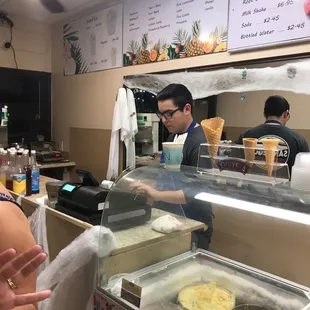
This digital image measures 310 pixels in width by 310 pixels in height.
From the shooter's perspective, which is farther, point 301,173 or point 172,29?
point 172,29

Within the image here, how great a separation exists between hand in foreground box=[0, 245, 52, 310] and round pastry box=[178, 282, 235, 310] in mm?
562

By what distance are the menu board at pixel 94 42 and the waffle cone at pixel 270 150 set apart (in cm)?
276

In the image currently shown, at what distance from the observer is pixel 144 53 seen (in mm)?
3381

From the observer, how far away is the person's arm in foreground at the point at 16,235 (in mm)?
982

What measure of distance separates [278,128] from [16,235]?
1.90 m

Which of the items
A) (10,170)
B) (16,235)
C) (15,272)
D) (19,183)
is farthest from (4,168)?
(15,272)

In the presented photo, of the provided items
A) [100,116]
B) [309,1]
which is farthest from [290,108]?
[100,116]

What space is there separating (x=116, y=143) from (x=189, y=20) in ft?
4.85

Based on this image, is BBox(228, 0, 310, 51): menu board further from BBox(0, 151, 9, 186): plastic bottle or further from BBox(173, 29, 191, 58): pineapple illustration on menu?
BBox(0, 151, 9, 186): plastic bottle

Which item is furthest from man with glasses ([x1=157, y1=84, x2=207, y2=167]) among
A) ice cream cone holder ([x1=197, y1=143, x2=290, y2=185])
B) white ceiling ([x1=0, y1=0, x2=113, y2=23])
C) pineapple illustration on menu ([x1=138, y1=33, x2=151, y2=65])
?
white ceiling ([x1=0, y1=0, x2=113, y2=23])

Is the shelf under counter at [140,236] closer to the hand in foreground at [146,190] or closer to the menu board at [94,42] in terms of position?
the hand in foreground at [146,190]

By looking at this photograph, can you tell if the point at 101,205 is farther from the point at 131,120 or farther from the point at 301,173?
the point at 131,120

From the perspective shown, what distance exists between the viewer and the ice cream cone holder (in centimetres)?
122

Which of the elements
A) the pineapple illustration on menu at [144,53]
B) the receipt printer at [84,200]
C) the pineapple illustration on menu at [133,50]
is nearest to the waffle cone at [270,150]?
the receipt printer at [84,200]
